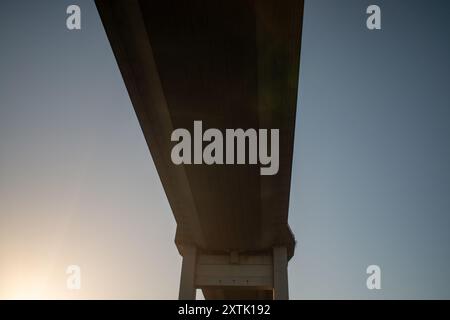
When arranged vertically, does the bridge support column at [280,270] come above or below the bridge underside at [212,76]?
below

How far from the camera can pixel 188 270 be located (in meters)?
15.1

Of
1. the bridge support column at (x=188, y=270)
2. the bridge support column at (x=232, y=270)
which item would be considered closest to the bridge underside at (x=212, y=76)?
the bridge support column at (x=188, y=270)

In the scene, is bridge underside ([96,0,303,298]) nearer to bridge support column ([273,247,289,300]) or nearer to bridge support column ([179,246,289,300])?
bridge support column ([273,247,289,300])

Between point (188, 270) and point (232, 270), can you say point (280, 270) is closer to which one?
point (232, 270)

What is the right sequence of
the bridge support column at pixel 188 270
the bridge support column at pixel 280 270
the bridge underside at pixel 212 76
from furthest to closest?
the bridge support column at pixel 188 270 → the bridge support column at pixel 280 270 → the bridge underside at pixel 212 76

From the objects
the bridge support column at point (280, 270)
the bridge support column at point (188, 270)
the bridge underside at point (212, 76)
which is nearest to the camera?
the bridge underside at point (212, 76)

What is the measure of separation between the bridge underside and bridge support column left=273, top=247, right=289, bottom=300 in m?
4.49

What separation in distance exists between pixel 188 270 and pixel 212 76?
10.3 m

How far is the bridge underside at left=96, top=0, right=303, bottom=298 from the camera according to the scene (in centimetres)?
559

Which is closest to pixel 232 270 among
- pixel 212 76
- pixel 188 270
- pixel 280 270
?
pixel 188 270

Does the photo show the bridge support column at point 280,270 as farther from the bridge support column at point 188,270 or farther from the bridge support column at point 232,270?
the bridge support column at point 188,270

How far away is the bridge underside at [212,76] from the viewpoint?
5.59 meters

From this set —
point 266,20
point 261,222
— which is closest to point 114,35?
point 266,20

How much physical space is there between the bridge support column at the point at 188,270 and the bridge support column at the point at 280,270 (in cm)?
323
